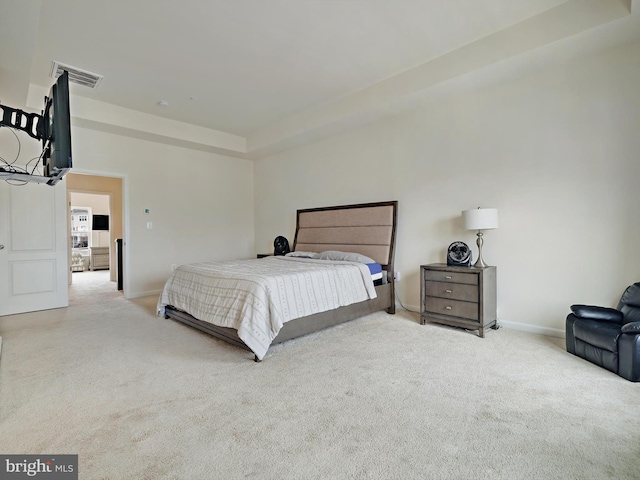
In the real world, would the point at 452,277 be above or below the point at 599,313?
above

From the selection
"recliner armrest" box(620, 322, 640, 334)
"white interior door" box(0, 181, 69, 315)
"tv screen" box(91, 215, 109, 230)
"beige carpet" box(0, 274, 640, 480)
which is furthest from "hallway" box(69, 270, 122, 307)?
"recliner armrest" box(620, 322, 640, 334)

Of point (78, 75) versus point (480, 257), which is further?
point (78, 75)

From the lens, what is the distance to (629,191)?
→ 2.82 m

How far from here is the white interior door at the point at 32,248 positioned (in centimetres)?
428

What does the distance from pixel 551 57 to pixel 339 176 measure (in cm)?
297

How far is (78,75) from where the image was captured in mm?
3752

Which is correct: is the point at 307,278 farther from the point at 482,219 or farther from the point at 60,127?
the point at 60,127

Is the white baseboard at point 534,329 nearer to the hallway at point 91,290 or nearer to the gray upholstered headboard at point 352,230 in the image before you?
the gray upholstered headboard at point 352,230

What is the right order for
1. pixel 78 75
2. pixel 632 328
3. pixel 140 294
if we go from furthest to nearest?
pixel 140 294 → pixel 78 75 → pixel 632 328

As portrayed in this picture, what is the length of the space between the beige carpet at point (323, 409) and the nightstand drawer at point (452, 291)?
0.44 meters

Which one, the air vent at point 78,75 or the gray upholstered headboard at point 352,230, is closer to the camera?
the air vent at point 78,75

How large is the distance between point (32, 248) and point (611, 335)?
6.49 m

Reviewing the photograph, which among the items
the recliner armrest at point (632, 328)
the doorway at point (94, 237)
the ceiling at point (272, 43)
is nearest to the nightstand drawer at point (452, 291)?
the recliner armrest at point (632, 328)

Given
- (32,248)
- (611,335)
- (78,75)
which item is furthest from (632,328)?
(32,248)
